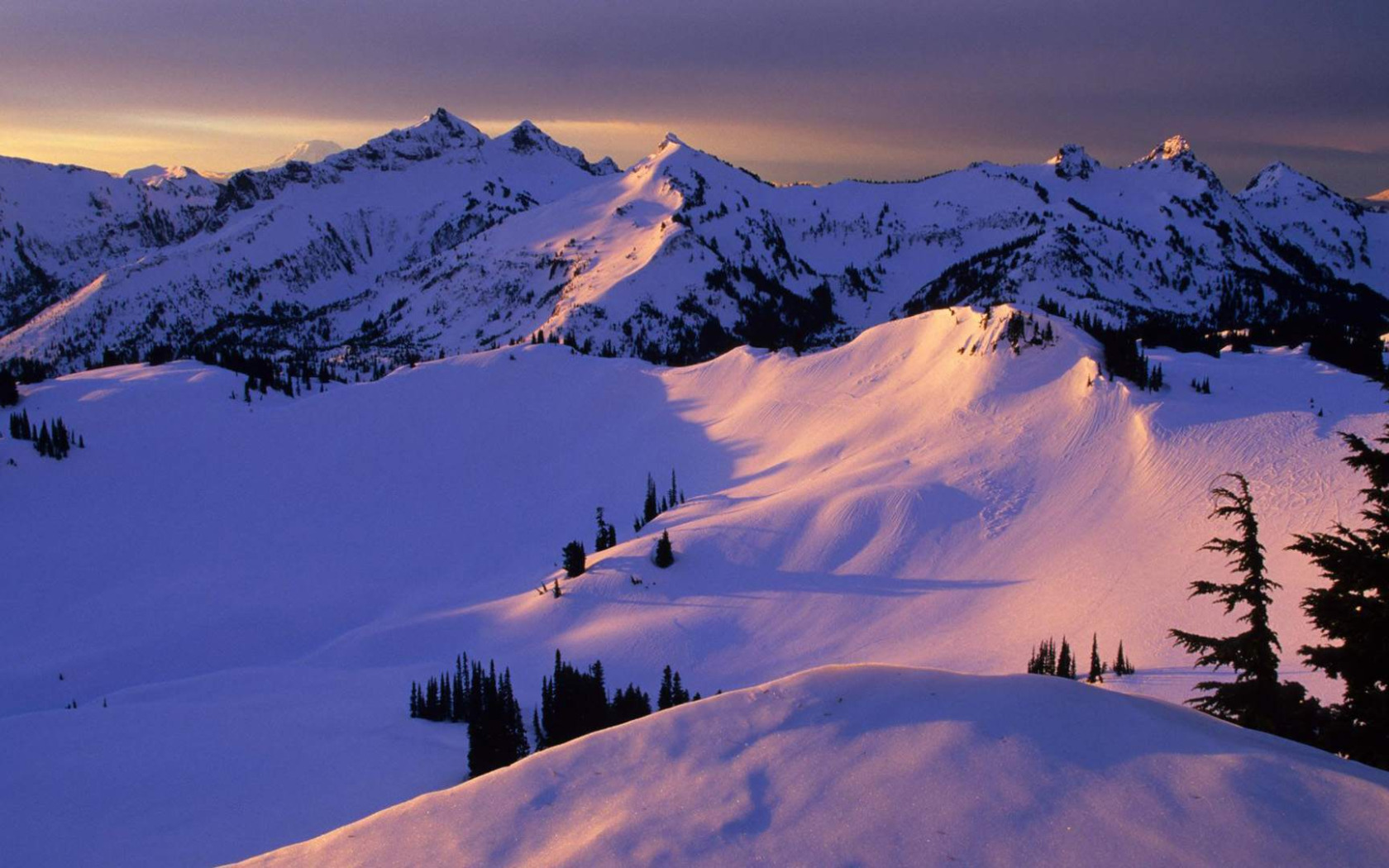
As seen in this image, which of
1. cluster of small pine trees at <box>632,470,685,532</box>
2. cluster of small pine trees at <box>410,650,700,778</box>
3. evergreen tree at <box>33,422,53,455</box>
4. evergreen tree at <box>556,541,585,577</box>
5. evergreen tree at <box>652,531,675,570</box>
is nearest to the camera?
cluster of small pine trees at <box>410,650,700,778</box>

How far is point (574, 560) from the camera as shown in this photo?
66750mm

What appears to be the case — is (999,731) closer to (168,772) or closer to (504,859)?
(504,859)

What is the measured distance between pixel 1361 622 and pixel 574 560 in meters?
57.4

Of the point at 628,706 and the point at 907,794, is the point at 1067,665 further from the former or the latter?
the point at 907,794

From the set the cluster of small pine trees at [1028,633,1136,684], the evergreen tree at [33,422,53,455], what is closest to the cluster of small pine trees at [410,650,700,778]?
the cluster of small pine trees at [1028,633,1136,684]

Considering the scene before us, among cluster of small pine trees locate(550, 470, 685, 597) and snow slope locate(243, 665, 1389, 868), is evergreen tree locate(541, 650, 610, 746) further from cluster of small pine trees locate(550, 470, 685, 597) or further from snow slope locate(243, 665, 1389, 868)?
snow slope locate(243, 665, 1389, 868)

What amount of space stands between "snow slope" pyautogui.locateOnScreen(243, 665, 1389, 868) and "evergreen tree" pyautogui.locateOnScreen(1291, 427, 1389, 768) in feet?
14.1

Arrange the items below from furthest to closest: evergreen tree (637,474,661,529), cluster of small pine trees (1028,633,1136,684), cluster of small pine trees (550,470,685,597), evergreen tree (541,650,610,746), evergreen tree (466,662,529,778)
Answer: evergreen tree (637,474,661,529) → cluster of small pine trees (550,470,685,597) → evergreen tree (541,650,610,746) → cluster of small pine trees (1028,633,1136,684) → evergreen tree (466,662,529,778)

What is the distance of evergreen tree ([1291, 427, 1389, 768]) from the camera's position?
13914 mm

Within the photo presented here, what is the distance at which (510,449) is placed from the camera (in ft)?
336

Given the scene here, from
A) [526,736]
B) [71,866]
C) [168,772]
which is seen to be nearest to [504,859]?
[71,866]

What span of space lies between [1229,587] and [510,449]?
92.2 meters

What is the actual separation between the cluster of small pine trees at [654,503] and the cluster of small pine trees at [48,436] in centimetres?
6766

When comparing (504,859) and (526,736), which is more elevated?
(504,859)
